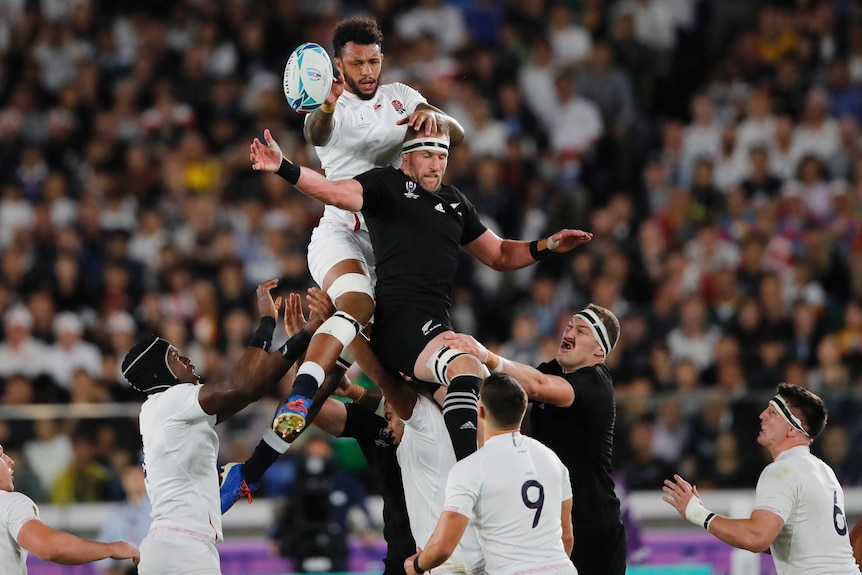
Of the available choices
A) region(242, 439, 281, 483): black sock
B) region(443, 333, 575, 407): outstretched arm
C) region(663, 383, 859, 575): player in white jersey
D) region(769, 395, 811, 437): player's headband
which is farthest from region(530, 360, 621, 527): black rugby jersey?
region(242, 439, 281, 483): black sock

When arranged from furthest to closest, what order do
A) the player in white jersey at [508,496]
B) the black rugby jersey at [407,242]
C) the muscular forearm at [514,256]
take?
the muscular forearm at [514,256], the black rugby jersey at [407,242], the player in white jersey at [508,496]

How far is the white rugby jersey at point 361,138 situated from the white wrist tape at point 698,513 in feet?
8.12

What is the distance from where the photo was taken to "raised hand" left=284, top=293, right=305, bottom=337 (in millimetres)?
8422

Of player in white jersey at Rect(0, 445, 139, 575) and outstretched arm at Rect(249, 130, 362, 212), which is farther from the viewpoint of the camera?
outstretched arm at Rect(249, 130, 362, 212)

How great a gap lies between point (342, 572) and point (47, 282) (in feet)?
16.1

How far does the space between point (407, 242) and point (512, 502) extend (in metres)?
1.76

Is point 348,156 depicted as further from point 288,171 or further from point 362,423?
point 362,423

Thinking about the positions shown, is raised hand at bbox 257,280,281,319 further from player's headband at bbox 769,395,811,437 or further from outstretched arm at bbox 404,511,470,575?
player's headband at bbox 769,395,811,437

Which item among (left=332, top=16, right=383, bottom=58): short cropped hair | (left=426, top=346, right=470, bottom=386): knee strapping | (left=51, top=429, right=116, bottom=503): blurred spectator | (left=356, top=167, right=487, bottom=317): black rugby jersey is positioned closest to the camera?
(left=426, top=346, right=470, bottom=386): knee strapping

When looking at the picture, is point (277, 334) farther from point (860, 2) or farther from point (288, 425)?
point (860, 2)

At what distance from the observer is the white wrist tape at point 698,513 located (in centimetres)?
775

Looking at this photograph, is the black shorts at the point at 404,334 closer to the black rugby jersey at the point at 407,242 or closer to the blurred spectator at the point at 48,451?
the black rugby jersey at the point at 407,242

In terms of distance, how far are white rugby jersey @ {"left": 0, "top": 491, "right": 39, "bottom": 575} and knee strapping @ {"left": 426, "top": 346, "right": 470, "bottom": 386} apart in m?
2.22

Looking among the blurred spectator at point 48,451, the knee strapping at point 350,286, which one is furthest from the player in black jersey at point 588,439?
the blurred spectator at point 48,451
